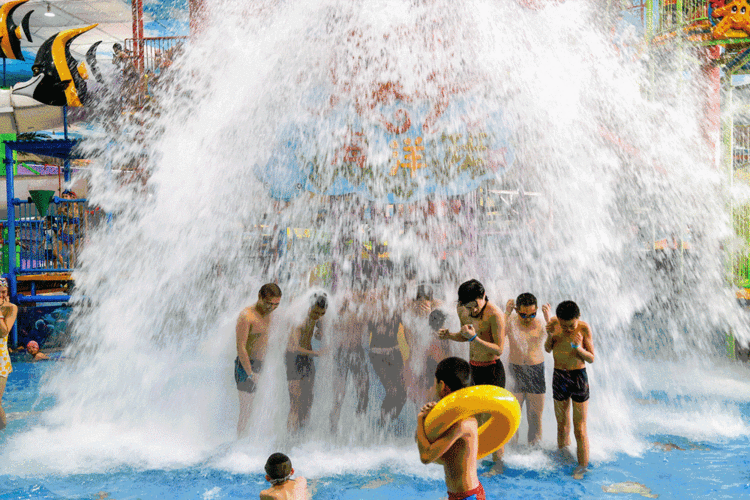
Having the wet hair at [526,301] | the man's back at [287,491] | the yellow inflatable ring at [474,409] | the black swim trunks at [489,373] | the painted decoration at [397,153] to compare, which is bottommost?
the man's back at [287,491]

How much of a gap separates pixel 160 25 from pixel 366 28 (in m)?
12.5

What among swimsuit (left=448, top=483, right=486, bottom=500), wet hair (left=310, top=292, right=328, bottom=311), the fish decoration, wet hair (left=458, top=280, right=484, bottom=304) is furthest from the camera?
the fish decoration

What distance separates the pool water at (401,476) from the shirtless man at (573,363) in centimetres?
36

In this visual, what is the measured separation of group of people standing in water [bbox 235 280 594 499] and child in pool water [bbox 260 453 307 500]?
3.74ft

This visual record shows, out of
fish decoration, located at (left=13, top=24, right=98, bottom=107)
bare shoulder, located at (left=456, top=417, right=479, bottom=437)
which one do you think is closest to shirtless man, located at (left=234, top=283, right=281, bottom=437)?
bare shoulder, located at (left=456, top=417, right=479, bottom=437)

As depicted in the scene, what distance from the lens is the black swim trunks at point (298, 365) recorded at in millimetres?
5387

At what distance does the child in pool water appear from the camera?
9.87 feet

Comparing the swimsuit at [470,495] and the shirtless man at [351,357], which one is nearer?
the swimsuit at [470,495]

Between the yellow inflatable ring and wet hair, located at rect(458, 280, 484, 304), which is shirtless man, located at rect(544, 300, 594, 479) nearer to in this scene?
wet hair, located at rect(458, 280, 484, 304)

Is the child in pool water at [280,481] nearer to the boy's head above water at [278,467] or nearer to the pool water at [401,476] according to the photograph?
the boy's head above water at [278,467]

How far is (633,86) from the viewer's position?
410 inches

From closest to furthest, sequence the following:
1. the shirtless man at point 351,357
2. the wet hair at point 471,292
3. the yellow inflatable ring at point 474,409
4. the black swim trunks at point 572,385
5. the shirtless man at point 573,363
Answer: the yellow inflatable ring at point 474,409 → the wet hair at point 471,292 → the shirtless man at point 573,363 → the black swim trunks at point 572,385 → the shirtless man at point 351,357

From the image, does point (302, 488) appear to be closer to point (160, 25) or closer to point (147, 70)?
point (147, 70)

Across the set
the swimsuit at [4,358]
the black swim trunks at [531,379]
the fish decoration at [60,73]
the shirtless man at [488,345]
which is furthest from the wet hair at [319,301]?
the fish decoration at [60,73]
